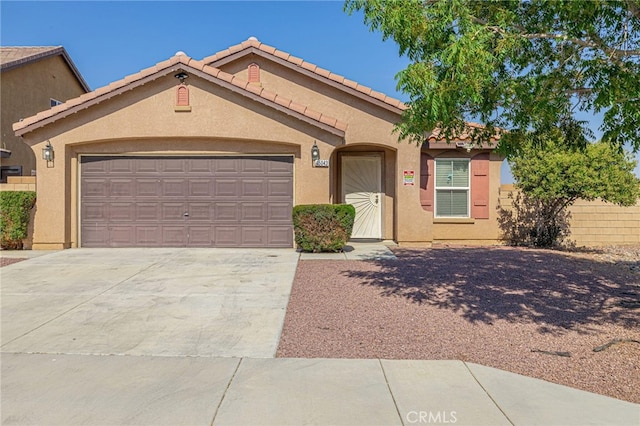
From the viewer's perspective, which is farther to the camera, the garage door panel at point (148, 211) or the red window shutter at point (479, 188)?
the red window shutter at point (479, 188)

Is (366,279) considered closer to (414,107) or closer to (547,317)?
(547,317)

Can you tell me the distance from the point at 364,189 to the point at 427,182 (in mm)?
1999

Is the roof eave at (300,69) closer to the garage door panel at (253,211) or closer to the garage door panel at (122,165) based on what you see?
the garage door panel at (122,165)

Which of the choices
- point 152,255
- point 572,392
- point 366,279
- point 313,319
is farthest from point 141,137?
point 572,392

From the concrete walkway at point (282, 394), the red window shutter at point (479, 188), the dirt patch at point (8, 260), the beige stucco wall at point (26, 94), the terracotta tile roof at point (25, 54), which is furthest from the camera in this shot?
the terracotta tile roof at point (25, 54)

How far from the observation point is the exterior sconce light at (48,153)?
12047 mm

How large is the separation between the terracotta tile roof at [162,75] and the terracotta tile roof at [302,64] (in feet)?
5.84

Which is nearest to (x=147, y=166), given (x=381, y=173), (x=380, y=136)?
(x=380, y=136)

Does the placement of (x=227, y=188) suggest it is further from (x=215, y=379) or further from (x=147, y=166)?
(x=215, y=379)

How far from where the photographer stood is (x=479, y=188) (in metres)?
14.1

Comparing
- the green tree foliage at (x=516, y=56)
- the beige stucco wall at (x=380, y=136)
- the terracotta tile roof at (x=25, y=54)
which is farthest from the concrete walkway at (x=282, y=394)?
the terracotta tile roof at (x=25, y=54)

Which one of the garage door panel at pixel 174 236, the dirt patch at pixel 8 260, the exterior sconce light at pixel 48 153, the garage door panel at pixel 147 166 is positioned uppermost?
the exterior sconce light at pixel 48 153

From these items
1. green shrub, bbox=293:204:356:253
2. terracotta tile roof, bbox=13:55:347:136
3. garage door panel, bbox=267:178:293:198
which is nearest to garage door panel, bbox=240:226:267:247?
garage door panel, bbox=267:178:293:198

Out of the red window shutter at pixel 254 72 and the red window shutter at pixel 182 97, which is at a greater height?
the red window shutter at pixel 254 72
